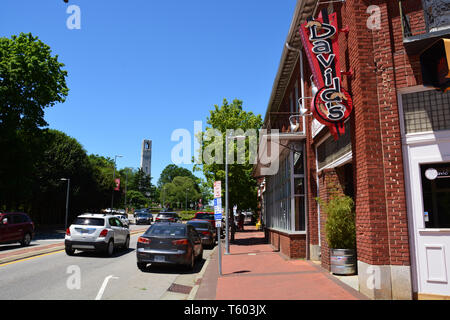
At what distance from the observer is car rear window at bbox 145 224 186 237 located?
11.0 m

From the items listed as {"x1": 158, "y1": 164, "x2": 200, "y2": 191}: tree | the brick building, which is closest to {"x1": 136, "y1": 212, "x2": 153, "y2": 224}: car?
the brick building

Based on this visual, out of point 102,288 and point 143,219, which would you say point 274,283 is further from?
point 143,219

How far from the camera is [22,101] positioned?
25766 mm

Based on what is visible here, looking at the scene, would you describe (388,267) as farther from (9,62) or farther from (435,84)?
(9,62)

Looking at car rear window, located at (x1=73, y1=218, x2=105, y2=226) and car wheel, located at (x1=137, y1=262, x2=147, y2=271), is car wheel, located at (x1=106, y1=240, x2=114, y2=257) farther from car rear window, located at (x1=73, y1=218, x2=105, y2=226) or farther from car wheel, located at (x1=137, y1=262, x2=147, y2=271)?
car wheel, located at (x1=137, y1=262, x2=147, y2=271)

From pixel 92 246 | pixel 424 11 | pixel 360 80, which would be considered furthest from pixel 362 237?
pixel 92 246

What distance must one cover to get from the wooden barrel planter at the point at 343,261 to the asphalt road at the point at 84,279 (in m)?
3.87

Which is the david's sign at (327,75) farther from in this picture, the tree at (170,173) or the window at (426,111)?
the tree at (170,173)

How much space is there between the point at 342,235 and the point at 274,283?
214cm

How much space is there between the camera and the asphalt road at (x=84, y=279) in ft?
24.5

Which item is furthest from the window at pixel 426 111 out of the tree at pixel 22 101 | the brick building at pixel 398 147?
the tree at pixel 22 101

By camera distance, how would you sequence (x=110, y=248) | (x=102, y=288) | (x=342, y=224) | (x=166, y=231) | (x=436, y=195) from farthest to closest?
(x=110, y=248)
(x=166, y=231)
(x=342, y=224)
(x=102, y=288)
(x=436, y=195)

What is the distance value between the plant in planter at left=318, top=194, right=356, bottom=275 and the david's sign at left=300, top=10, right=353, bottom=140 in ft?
6.26

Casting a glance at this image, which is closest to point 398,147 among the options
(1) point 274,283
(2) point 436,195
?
(2) point 436,195
